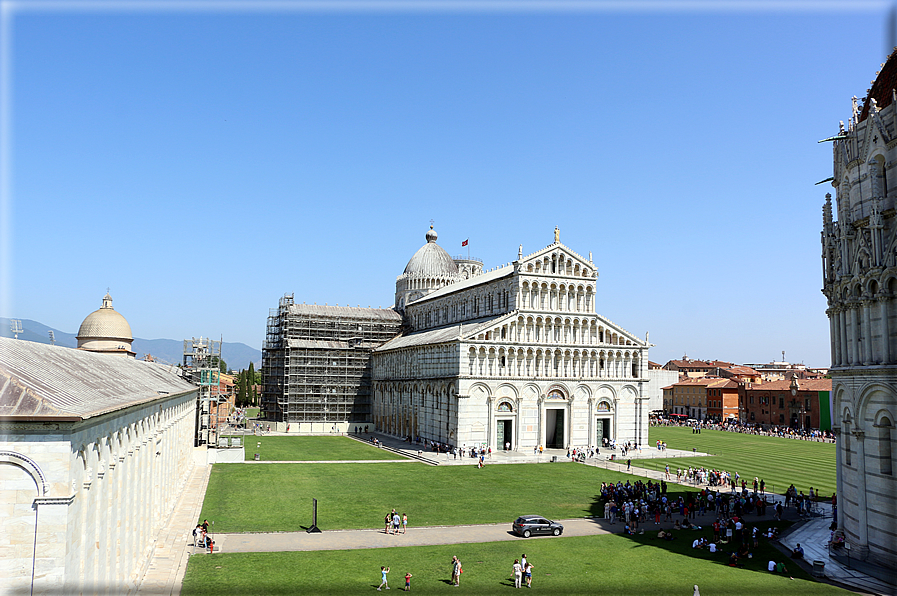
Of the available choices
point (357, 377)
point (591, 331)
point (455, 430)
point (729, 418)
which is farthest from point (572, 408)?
point (729, 418)

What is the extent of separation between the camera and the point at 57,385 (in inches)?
718

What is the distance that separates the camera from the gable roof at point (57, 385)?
1513cm

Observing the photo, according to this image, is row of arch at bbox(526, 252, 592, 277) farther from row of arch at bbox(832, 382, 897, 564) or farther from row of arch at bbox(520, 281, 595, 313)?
row of arch at bbox(832, 382, 897, 564)

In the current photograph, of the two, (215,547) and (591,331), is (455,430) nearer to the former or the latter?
(591,331)

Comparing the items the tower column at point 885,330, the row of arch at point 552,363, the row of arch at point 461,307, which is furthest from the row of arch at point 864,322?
the row of arch at point 461,307

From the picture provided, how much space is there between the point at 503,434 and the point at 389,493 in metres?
27.1

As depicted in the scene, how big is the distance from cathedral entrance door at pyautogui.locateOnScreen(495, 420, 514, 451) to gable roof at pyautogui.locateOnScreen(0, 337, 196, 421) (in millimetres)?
45263

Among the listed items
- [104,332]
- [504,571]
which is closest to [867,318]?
[504,571]

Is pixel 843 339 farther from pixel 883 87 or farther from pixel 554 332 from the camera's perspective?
pixel 554 332

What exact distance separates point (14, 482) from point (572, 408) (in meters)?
62.3

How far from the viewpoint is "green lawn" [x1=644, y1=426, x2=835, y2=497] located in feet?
171

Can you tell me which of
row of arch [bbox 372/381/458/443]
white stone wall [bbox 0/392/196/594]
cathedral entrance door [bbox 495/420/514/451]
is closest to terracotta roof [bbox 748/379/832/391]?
cathedral entrance door [bbox 495/420/514/451]

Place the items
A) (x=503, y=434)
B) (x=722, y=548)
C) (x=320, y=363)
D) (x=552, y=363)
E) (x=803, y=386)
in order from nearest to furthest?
(x=722, y=548) < (x=503, y=434) < (x=552, y=363) < (x=320, y=363) < (x=803, y=386)

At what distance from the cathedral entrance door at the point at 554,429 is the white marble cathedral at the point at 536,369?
4.3 inches
